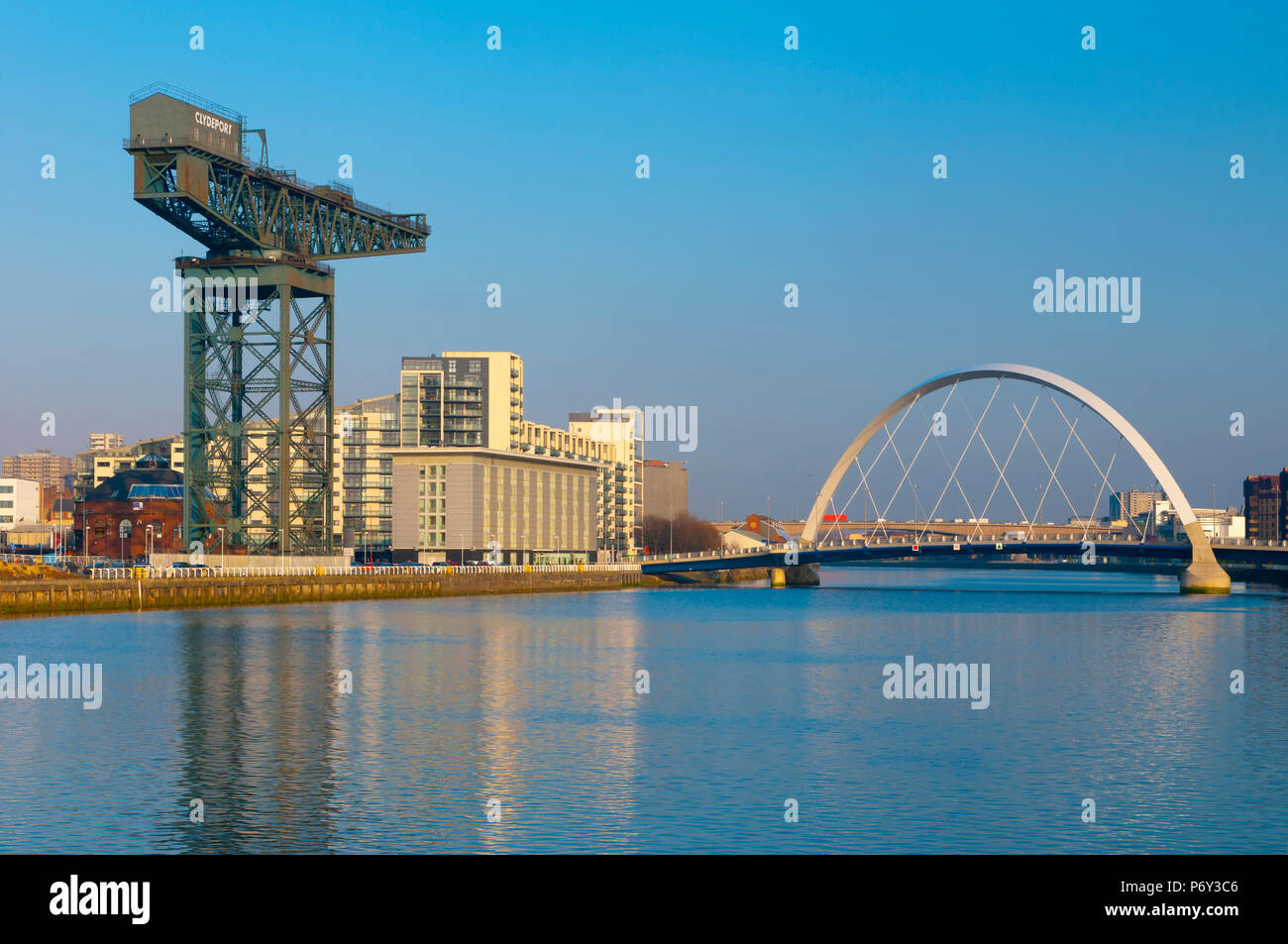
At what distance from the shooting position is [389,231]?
102938 mm

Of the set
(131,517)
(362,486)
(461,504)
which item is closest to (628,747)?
(461,504)

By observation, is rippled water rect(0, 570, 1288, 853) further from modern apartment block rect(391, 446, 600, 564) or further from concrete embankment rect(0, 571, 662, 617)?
modern apartment block rect(391, 446, 600, 564)

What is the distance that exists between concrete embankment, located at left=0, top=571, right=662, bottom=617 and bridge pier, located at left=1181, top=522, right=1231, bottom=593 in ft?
194

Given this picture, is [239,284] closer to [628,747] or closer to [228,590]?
[228,590]

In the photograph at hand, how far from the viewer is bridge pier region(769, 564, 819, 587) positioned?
6024 inches

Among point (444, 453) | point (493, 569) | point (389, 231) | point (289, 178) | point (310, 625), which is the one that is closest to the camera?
point (310, 625)

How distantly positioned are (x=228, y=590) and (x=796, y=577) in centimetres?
7812

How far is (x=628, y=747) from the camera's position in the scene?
112ft

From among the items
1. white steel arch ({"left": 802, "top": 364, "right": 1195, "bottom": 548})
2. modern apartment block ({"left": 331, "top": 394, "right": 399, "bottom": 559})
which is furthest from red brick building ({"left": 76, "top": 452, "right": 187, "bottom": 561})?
white steel arch ({"left": 802, "top": 364, "right": 1195, "bottom": 548})
